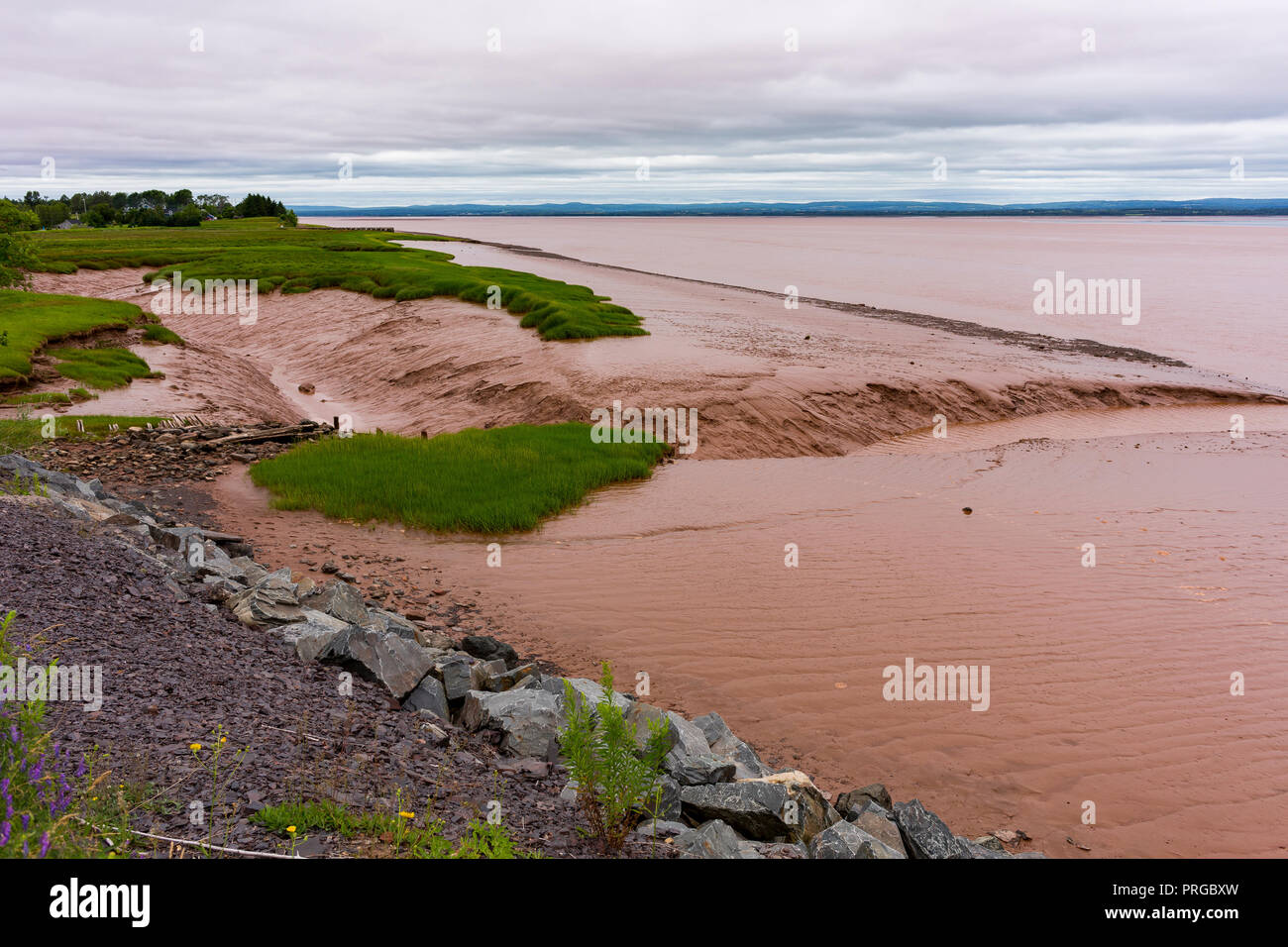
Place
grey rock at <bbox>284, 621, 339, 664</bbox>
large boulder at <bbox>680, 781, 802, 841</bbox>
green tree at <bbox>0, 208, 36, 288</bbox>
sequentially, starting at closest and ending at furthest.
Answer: large boulder at <bbox>680, 781, 802, 841</bbox> < grey rock at <bbox>284, 621, 339, 664</bbox> < green tree at <bbox>0, 208, 36, 288</bbox>

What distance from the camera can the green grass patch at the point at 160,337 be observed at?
35.4 metres

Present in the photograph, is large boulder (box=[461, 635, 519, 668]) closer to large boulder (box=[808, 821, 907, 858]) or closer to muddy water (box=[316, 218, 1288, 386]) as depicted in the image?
large boulder (box=[808, 821, 907, 858])

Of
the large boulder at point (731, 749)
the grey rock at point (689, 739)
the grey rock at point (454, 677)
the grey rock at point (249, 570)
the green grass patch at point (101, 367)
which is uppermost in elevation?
the green grass patch at point (101, 367)

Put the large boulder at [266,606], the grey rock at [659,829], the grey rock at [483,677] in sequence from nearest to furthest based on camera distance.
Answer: the grey rock at [659,829]
the grey rock at [483,677]
the large boulder at [266,606]

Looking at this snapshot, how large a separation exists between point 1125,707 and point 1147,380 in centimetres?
2807

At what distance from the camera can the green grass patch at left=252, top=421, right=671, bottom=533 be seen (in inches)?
713

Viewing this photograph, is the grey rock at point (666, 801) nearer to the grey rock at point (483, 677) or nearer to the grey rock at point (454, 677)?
the grey rock at point (454, 677)

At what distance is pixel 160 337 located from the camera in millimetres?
35656

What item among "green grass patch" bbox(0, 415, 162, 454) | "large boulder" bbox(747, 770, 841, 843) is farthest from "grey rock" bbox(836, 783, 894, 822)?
"green grass patch" bbox(0, 415, 162, 454)

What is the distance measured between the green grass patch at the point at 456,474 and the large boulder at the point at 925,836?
11.4 metres

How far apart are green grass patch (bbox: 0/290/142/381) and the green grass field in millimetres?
3251

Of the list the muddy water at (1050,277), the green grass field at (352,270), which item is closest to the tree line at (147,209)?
the green grass field at (352,270)

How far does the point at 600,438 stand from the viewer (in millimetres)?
23891
